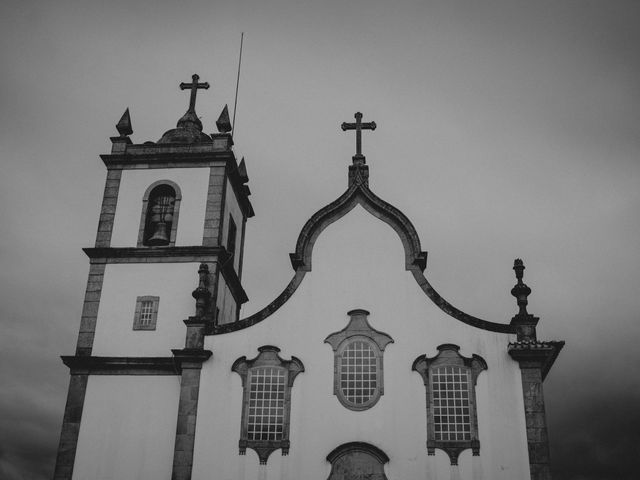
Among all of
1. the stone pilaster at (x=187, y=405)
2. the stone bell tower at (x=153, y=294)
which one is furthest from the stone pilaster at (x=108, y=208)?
→ the stone pilaster at (x=187, y=405)

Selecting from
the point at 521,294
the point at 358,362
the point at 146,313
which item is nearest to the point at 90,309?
the point at 146,313

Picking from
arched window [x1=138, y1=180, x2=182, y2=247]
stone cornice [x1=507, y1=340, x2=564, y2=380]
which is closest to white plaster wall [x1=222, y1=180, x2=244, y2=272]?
arched window [x1=138, y1=180, x2=182, y2=247]

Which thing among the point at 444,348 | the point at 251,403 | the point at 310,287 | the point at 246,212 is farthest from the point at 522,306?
the point at 246,212

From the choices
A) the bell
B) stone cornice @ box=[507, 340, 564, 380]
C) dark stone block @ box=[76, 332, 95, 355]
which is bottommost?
stone cornice @ box=[507, 340, 564, 380]

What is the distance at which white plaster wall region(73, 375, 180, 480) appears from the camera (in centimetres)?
1870

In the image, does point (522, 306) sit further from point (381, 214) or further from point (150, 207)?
point (150, 207)

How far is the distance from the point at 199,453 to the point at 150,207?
7.95 m

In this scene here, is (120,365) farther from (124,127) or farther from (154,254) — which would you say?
(124,127)

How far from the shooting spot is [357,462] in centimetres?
1739

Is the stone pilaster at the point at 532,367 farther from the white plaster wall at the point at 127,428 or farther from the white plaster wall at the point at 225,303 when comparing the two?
the white plaster wall at the point at 127,428

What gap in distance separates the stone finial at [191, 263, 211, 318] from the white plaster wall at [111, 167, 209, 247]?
63.1 inches

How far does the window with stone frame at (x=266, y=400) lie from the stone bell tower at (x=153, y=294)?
1.25 metres

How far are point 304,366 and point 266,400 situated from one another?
1.22 meters

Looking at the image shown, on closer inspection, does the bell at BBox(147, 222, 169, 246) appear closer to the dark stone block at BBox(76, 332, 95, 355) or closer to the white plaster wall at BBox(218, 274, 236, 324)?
the white plaster wall at BBox(218, 274, 236, 324)
